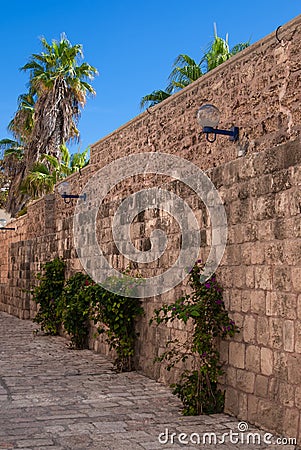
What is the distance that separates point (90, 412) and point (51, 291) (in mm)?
6321

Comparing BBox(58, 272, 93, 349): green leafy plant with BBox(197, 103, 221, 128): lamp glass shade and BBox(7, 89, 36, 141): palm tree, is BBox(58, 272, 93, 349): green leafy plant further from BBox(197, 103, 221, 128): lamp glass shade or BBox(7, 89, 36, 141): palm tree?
BBox(7, 89, 36, 141): palm tree

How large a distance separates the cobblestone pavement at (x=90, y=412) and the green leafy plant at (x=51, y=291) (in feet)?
10.2

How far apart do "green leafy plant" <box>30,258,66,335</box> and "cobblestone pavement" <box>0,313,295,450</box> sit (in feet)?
10.2

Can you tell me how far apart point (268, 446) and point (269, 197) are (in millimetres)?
1882

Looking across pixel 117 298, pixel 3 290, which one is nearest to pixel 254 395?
pixel 117 298

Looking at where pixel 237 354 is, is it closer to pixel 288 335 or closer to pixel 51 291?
pixel 288 335

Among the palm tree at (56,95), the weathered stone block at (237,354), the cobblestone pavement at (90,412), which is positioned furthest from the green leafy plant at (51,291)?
the palm tree at (56,95)

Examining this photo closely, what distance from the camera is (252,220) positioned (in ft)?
16.9

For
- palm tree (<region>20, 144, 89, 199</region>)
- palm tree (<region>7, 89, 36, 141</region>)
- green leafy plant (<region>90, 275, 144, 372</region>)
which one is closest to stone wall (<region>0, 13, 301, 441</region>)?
green leafy plant (<region>90, 275, 144, 372</region>)

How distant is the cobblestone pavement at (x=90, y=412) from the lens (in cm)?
447

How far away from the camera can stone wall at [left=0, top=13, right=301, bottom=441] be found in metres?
4.59

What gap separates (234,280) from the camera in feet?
17.6

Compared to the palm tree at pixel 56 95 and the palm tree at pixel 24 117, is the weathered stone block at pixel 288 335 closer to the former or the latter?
the palm tree at pixel 56 95

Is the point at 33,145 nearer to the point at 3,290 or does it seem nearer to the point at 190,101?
the point at 3,290
